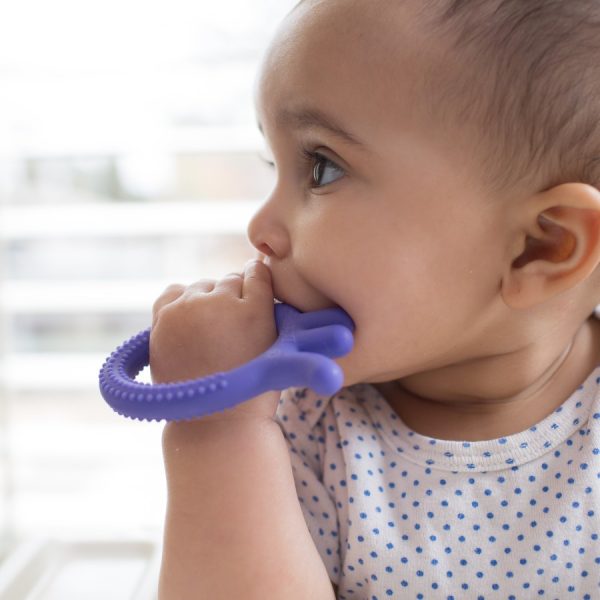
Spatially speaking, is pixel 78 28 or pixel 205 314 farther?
pixel 78 28

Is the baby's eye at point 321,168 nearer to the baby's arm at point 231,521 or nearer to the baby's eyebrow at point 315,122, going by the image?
the baby's eyebrow at point 315,122

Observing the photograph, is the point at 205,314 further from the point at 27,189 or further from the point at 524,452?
the point at 27,189

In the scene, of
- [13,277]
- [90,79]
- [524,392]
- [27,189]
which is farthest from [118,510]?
[524,392]

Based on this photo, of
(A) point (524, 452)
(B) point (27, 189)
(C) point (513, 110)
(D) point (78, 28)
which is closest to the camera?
(C) point (513, 110)

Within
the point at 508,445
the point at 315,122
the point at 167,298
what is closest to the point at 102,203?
the point at 167,298

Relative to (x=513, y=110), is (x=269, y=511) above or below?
below

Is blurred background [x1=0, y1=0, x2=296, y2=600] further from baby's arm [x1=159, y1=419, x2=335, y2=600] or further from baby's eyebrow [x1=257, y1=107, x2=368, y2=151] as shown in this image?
baby's eyebrow [x1=257, y1=107, x2=368, y2=151]

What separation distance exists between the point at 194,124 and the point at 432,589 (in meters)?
0.75

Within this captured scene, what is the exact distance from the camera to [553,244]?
0.73 meters

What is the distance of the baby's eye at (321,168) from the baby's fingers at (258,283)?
0.09 meters

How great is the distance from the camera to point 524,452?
78 cm

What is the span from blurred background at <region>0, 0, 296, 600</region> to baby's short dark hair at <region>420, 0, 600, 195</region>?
0.47m

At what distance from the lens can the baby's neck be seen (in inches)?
32.0

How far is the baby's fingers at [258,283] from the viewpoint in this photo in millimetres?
746
